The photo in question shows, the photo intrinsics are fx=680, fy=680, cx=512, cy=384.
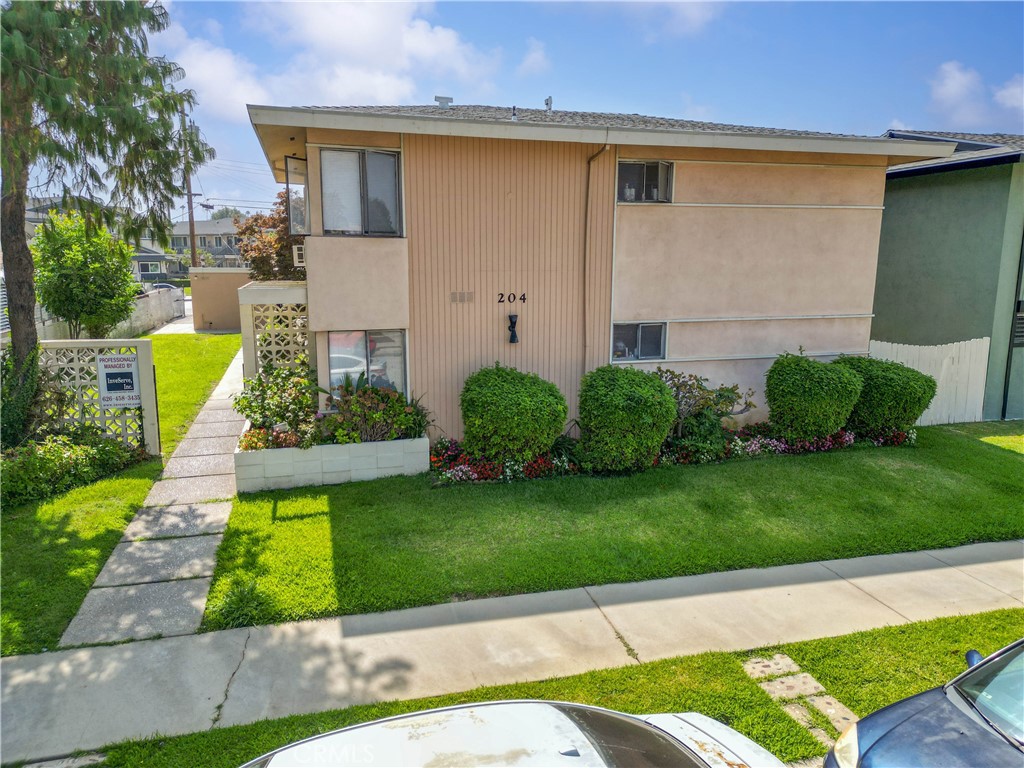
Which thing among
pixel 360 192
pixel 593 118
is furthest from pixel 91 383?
pixel 593 118

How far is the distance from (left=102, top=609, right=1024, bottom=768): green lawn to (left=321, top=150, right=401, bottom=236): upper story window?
6.37 metres

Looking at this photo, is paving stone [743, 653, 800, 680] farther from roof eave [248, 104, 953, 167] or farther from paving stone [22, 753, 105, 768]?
roof eave [248, 104, 953, 167]

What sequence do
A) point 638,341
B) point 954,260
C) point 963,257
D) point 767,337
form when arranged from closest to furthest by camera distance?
point 638,341 < point 767,337 < point 963,257 < point 954,260

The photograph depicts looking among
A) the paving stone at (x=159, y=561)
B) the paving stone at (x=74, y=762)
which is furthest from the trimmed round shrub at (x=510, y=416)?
the paving stone at (x=74, y=762)

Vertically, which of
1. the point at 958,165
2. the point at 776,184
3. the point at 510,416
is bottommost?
the point at 510,416

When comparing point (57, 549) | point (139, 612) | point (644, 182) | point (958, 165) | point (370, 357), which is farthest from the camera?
point (958, 165)

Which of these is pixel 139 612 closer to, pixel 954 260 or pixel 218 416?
pixel 218 416

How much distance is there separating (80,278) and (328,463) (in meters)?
11.2

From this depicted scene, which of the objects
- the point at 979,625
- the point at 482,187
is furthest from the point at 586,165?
the point at 979,625

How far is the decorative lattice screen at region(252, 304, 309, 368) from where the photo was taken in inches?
492

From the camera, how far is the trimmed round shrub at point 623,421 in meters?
9.31

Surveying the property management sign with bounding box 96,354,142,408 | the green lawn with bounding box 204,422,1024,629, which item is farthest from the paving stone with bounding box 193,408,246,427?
the green lawn with bounding box 204,422,1024,629

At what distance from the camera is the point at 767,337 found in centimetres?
1155

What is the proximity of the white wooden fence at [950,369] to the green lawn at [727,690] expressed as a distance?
739cm
